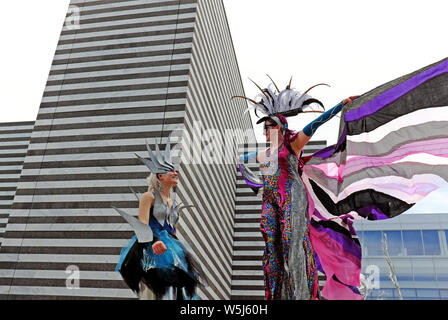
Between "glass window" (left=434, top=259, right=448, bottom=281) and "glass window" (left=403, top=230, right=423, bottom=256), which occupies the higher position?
"glass window" (left=403, top=230, right=423, bottom=256)

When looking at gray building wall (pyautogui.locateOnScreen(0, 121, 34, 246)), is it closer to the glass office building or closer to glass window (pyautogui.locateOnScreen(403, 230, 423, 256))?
the glass office building

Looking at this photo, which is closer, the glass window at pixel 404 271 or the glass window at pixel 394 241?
the glass window at pixel 404 271

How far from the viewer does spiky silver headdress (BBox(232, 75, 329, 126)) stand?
3.71m

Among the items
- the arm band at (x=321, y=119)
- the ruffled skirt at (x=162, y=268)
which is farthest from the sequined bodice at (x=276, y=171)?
the ruffled skirt at (x=162, y=268)

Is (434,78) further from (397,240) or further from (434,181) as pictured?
(397,240)

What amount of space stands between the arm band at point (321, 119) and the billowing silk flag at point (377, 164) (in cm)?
21

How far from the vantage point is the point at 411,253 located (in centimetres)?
2122

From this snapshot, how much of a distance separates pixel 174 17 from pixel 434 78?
5343 mm

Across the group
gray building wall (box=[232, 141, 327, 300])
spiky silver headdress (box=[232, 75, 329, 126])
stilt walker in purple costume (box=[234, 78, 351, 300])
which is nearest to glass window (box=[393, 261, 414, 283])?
gray building wall (box=[232, 141, 327, 300])

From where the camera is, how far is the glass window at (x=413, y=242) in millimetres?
21219

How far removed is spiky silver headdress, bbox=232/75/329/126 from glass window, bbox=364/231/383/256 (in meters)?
20.5

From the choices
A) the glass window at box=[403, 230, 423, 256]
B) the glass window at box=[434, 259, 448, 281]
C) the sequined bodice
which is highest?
the glass window at box=[403, 230, 423, 256]

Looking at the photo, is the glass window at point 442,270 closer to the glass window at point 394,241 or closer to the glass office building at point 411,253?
the glass office building at point 411,253

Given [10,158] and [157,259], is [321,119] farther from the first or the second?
[10,158]
